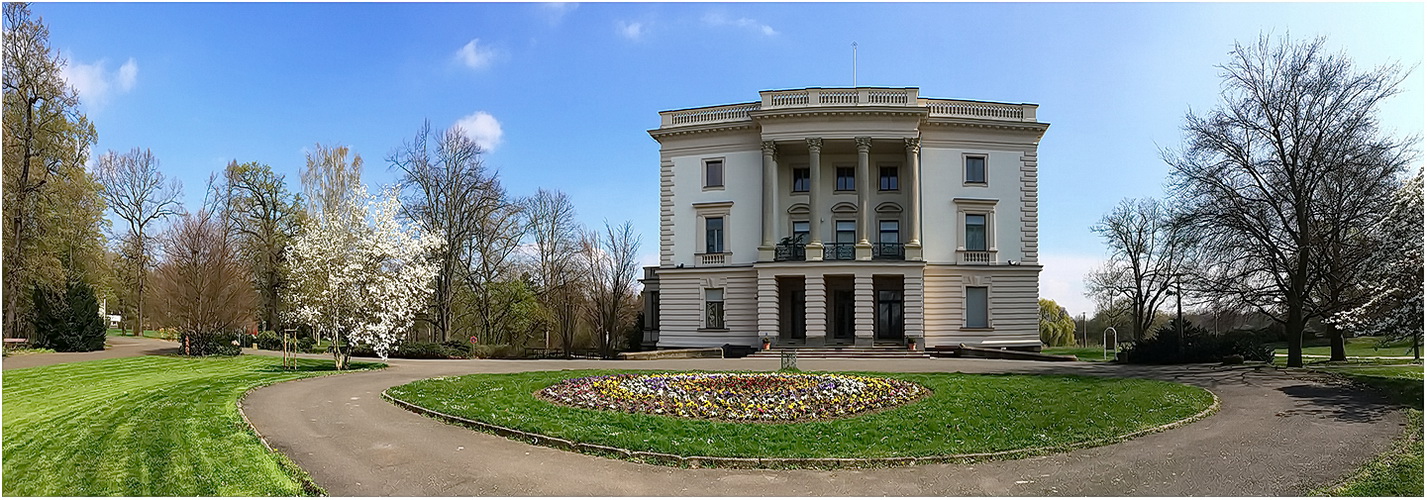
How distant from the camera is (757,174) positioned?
4034 centimetres

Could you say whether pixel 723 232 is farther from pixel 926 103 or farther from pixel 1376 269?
pixel 1376 269

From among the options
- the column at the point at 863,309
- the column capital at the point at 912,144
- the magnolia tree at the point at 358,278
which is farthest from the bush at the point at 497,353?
the column capital at the point at 912,144

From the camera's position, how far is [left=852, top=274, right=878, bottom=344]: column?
121 feet

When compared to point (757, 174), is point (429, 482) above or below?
below

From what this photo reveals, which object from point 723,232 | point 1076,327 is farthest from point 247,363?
point 1076,327

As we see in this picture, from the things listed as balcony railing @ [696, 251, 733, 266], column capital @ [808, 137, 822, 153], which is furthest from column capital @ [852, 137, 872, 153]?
balcony railing @ [696, 251, 733, 266]

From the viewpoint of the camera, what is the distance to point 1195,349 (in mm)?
27578

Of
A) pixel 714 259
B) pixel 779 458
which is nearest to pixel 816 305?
pixel 714 259

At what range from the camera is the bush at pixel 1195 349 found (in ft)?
88.2

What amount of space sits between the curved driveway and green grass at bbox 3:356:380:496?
68 centimetres

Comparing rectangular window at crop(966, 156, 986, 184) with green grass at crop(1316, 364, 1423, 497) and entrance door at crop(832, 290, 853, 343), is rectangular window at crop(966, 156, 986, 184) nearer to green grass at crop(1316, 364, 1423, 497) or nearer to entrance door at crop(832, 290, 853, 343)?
entrance door at crop(832, 290, 853, 343)

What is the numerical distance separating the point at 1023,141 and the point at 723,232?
15434 mm

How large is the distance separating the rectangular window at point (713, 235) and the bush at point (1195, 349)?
1933 cm

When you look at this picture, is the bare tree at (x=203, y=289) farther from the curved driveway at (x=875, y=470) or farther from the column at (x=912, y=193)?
the column at (x=912, y=193)
